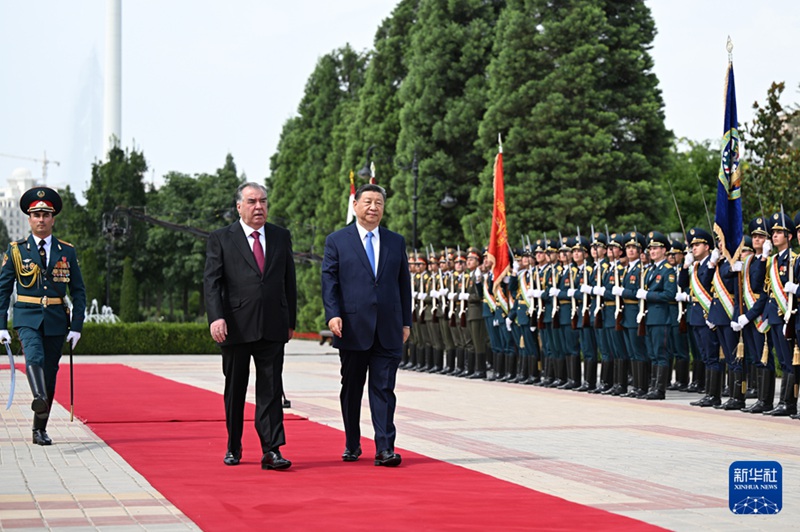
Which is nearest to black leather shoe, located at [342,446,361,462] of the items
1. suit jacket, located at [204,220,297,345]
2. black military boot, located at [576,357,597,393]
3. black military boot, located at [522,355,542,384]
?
suit jacket, located at [204,220,297,345]

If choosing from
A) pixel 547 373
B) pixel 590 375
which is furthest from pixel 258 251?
pixel 547 373

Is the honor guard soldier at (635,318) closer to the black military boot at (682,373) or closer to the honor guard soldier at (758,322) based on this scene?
the black military boot at (682,373)

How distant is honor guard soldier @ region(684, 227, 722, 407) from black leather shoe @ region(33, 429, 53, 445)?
29.6 ft

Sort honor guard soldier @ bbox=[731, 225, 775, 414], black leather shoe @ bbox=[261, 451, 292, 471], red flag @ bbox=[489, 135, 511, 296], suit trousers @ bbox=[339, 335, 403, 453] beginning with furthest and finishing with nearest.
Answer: red flag @ bbox=[489, 135, 511, 296], honor guard soldier @ bbox=[731, 225, 775, 414], suit trousers @ bbox=[339, 335, 403, 453], black leather shoe @ bbox=[261, 451, 292, 471]

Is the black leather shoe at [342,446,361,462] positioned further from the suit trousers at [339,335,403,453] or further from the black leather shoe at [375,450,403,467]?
the black leather shoe at [375,450,403,467]

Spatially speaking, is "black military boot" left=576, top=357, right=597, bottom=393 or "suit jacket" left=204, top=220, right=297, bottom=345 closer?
"suit jacket" left=204, top=220, right=297, bottom=345

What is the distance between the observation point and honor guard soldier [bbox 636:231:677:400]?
704 inches

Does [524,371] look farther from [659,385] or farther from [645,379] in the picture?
[659,385]

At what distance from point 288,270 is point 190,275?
217ft

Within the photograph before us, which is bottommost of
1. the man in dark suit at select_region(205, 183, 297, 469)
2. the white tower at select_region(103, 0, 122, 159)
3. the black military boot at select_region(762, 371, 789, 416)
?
the black military boot at select_region(762, 371, 789, 416)

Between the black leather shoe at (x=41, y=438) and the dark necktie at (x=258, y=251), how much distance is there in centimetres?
275

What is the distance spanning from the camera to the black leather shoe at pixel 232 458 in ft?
31.3

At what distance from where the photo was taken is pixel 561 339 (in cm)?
2061

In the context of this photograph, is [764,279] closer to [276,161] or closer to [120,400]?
[120,400]
